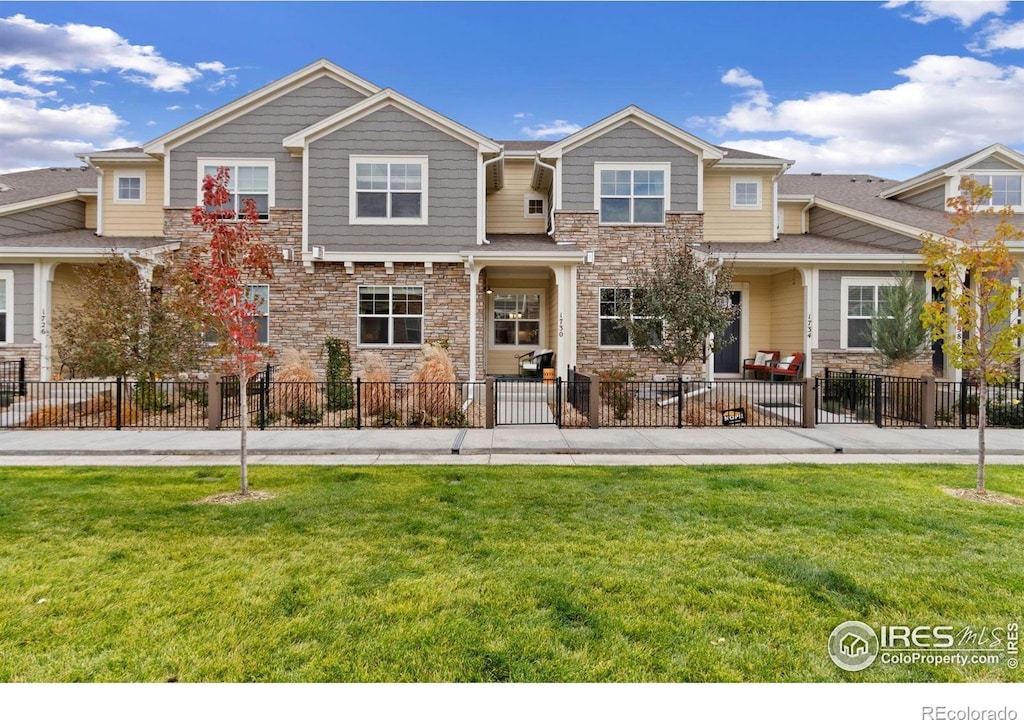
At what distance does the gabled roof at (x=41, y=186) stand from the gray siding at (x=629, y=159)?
15.8m

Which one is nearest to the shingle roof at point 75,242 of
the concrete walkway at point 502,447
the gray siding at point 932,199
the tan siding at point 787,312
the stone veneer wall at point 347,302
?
the stone veneer wall at point 347,302

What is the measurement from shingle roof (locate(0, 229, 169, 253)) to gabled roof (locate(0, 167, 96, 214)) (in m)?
1.03

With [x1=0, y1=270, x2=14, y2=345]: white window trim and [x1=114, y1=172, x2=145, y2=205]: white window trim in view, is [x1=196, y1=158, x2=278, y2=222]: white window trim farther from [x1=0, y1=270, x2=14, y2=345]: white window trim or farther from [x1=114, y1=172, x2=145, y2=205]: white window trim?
[x1=0, y1=270, x2=14, y2=345]: white window trim

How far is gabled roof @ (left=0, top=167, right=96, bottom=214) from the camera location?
17.2 m

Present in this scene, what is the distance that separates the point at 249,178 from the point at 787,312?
16.9 meters

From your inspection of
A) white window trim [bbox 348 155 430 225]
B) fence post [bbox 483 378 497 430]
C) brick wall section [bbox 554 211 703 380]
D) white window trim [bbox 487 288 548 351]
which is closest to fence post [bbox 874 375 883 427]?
brick wall section [bbox 554 211 703 380]

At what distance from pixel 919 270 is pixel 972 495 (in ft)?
38.0

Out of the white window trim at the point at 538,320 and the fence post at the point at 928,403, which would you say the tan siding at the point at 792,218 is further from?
the fence post at the point at 928,403

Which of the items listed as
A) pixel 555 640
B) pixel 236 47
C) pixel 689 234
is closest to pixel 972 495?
pixel 555 640

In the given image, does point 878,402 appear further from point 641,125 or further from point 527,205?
point 527,205

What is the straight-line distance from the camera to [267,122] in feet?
53.0

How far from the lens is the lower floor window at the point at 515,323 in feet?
61.5

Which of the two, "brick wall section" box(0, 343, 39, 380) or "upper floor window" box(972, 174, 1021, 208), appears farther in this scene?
"upper floor window" box(972, 174, 1021, 208)

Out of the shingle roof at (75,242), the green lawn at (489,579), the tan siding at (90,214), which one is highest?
the tan siding at (90,214)
